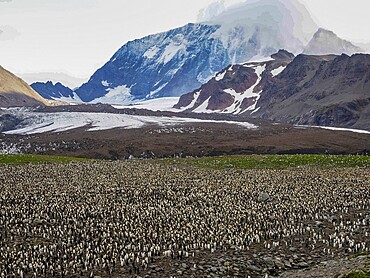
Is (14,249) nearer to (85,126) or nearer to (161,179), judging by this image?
→ (161,179)

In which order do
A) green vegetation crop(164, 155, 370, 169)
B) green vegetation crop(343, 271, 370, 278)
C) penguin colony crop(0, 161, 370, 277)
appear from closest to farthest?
green vegetation crop(343, 271, 370, 278) < penguin colony crop(0, 161, 370, 277) < green vegetation crop(164, 155, 370, 169)

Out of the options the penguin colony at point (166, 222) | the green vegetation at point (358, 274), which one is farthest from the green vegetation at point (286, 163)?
the green vegetation at point (358, 274)

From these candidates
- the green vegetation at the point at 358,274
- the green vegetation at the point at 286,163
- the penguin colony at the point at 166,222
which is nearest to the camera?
the green vegetation at the point at 358,274

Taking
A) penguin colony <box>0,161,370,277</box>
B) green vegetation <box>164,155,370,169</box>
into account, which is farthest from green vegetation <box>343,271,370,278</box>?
green vegetation <box>164,155,370,169</box>

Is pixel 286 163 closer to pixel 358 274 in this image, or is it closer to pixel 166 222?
pixel 166 222

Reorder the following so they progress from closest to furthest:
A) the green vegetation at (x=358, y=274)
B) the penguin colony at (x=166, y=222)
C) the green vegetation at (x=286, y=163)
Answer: the green vegetation at (x=358, y=274)
the penguin colony at (x=166, y=222)
the green vegetation at (x=286, y=163)

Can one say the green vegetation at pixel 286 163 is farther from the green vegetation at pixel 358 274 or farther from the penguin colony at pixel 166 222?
the green vegetation at pixel 358 274

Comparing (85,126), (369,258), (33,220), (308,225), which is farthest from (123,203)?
(85,126)

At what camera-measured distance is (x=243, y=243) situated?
67.4 ft

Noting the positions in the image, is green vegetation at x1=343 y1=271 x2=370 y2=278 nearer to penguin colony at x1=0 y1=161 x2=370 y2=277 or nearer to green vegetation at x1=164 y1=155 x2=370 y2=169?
penguin colony at x1=0 y1=161 x2=370 y2=277

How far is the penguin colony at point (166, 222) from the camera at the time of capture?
727 inches

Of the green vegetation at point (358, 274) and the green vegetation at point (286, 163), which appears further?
the green vegetation at point (286, 163)

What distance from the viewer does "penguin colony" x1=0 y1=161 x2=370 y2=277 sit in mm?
18469

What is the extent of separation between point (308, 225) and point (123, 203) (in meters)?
12.4
